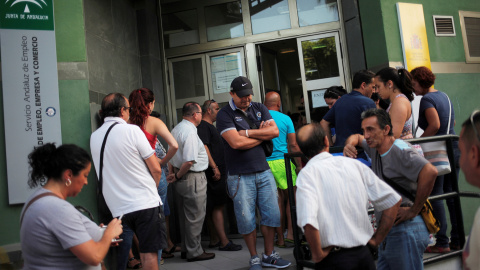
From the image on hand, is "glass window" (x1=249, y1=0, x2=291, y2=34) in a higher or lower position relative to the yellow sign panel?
higher

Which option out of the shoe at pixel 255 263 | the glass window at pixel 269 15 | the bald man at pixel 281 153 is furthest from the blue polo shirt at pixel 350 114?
the glass window at pixel 269 15

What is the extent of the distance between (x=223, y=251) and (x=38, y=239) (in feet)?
13.4

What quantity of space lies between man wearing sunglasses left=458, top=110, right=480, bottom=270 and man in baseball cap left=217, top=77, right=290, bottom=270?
3.10m

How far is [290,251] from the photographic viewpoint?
600 cm

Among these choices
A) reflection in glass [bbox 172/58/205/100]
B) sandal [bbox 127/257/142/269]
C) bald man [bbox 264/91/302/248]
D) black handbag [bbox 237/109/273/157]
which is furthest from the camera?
reflection in glass [bbox 172/58/205/100]

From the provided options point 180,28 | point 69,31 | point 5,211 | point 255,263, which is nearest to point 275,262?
point 255,263

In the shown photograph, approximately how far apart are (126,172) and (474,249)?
2.81 metres

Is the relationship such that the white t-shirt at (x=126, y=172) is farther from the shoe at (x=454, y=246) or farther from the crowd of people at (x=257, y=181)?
the shoe at (x=454, y=246)

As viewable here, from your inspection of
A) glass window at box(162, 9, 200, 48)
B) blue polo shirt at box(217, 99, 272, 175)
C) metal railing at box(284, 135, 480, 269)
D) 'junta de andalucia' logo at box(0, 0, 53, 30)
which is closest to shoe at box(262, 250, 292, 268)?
metal railing at box(284, 135, 480, 269)

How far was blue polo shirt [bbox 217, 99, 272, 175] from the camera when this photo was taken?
5061mm

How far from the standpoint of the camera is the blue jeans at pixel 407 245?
136 inches

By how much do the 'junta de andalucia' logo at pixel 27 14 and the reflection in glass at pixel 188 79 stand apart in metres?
3.18

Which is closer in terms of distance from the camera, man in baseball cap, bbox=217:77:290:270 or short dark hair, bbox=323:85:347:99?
man in baseball cap, bbox=217:77:290:270

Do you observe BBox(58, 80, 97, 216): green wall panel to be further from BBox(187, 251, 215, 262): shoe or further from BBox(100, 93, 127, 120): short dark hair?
BBox(100, 93, 127, 120): short dark hair
